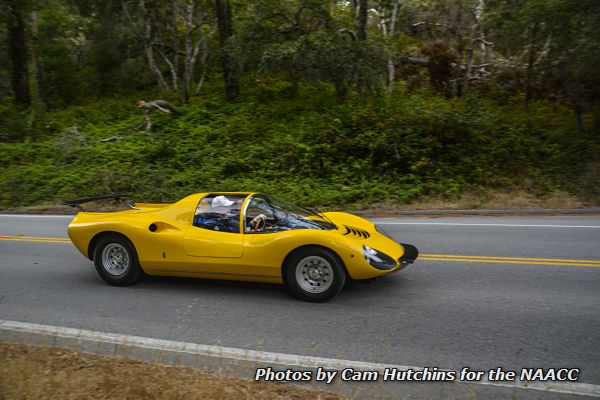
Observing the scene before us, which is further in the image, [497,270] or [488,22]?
[488,22]

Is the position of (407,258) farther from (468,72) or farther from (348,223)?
(468,72)

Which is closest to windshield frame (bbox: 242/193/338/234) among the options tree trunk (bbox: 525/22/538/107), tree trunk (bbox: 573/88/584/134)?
tree trunk (bbox: 573/88/584/134)

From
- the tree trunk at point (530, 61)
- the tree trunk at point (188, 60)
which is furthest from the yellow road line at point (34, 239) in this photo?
the tree trunk at point (530, 61)

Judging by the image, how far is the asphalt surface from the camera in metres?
4.47

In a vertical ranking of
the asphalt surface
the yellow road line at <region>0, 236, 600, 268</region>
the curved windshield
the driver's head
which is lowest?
the yellow road line at <region>0, 236, 600, 268</region>

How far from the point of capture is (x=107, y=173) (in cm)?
1638

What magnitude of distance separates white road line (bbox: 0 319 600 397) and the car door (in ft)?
4.68

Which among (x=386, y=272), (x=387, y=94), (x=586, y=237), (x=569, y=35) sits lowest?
(x=586, y=237)

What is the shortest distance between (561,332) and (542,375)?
1.00 m

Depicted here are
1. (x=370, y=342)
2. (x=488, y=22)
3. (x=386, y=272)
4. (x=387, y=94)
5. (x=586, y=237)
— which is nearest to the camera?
(x=370, y=342)

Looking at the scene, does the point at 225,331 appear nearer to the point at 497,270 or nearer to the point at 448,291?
the point at 448,291

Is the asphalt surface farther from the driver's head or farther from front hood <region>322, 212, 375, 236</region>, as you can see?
the driver's head

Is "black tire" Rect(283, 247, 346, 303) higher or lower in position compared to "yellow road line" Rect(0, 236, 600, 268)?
higher

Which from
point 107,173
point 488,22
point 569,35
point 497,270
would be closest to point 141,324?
point 497,270
